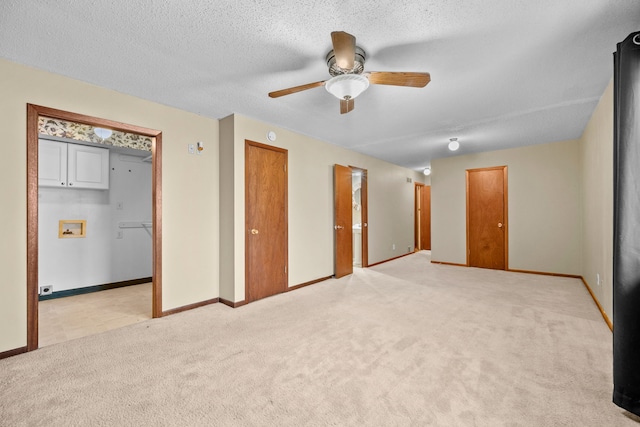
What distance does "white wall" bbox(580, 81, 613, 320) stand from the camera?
110 inches

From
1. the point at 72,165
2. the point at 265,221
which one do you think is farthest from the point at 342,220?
the point at 72,165

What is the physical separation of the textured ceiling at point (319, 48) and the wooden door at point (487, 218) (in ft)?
7.65

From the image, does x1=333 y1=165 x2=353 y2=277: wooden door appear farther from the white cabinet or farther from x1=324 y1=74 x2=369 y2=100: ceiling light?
the white cabinet

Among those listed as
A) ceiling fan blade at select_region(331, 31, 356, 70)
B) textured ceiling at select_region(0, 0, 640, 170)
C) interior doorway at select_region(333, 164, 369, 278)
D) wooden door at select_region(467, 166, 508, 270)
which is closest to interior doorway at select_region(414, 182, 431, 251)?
wooden door at select_region(467, 166, 508, 270)

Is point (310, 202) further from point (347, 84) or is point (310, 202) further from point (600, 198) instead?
point (600, 198)

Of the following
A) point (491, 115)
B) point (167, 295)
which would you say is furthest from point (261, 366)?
point (491, 115)

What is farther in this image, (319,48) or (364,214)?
(364,214)

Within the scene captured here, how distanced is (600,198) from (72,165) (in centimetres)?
696

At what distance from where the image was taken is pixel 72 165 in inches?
162

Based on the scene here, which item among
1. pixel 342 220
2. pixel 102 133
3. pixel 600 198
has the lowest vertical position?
pixel 342 220

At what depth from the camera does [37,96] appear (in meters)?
2.47

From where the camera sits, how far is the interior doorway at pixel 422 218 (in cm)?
869

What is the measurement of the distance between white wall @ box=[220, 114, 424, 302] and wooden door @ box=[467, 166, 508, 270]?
5.81 feet

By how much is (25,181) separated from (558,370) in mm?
4545
